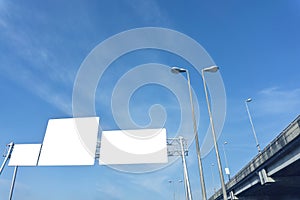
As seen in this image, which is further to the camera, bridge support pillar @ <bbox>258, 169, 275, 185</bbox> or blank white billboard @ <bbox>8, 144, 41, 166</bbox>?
bridge support pillar @ <bbox>258, 169, 275, 185</bbox>

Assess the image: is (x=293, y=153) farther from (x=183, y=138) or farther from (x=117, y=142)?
(x=117, y=142)

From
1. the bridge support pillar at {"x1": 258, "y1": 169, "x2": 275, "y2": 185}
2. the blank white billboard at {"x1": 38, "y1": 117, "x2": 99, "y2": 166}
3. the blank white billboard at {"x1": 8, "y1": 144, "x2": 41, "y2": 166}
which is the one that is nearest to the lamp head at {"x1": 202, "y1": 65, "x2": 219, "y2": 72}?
the blank white billboard at {"x1": 38, "y1": 117, "x2": 99, "y2": 166}

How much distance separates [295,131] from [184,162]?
1159 centimetres

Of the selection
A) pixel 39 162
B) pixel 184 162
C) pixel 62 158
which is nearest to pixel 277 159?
pixel 184 162

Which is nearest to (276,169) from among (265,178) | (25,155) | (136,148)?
(265,178)

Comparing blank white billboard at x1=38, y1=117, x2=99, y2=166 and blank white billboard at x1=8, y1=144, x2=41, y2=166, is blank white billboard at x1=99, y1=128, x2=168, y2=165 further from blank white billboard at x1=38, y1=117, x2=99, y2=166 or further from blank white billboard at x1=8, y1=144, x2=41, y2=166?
blank white billboard at x1=8, y1=144, x2=41, y2=166

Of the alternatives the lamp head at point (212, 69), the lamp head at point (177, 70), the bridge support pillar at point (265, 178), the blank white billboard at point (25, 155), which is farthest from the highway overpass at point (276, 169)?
the blank white billboard at point (25, 155)

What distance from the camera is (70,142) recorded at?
18812mm

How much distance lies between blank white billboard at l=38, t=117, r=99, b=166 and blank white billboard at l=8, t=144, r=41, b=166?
1.61 metres

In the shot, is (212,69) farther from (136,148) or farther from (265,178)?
(265,178)

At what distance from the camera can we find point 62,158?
18.8 m

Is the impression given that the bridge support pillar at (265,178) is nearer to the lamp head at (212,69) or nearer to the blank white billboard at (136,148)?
the blank white billboard at (136,148)

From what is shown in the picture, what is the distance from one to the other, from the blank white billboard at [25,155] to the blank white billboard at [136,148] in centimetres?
640

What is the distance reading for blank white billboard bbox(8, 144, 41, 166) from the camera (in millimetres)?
21156
